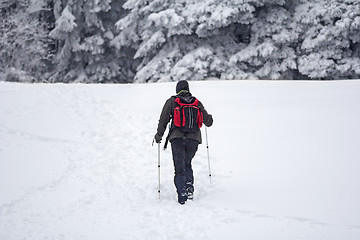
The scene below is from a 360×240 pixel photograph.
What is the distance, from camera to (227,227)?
12.2ft

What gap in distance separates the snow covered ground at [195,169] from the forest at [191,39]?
12.3 feet

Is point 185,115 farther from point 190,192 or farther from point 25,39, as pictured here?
point 25,39

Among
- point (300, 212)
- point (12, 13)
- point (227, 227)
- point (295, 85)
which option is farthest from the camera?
point (12, 13)

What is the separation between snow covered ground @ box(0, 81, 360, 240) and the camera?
12.4 feet

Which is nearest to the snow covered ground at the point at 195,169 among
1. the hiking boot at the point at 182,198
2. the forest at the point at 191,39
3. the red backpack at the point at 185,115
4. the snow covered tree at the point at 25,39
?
the hiking boot at the point at 182,198

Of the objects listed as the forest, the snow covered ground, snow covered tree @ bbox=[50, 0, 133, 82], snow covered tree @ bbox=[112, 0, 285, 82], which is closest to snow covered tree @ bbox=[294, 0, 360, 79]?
the forest

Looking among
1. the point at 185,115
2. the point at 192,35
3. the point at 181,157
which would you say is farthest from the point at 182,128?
the point at 192,35

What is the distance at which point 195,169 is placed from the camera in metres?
5.78

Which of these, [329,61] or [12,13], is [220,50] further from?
[12,13]

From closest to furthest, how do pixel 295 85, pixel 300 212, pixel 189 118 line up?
pixel 300 212, pixel 189 118, pixel 295 85

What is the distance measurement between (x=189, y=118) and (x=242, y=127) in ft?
11.4

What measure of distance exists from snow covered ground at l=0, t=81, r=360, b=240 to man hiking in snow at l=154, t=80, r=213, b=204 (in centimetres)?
26

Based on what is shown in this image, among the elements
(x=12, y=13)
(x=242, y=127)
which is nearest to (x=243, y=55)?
(x=242, y=127)

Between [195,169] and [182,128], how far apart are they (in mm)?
1555
